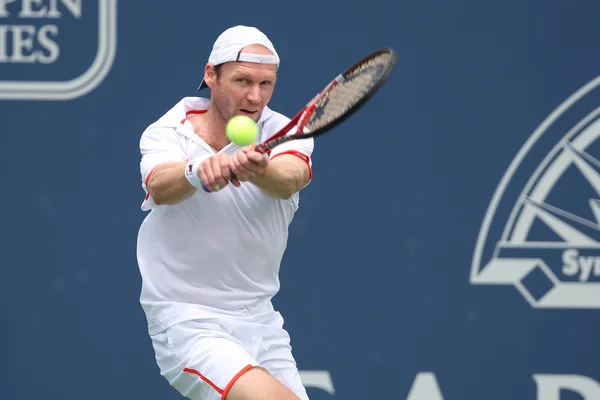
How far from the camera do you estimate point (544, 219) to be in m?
5.51

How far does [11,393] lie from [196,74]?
169cm

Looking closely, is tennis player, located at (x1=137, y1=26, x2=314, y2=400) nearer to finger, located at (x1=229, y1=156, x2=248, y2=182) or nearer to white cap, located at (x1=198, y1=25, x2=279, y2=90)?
white cap, located at (x1=198, y1=25, x2=279, y2=90)

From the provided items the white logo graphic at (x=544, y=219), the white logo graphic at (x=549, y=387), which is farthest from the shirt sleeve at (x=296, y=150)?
the white logo graphic at (x=549, y=387)

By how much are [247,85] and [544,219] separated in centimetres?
199

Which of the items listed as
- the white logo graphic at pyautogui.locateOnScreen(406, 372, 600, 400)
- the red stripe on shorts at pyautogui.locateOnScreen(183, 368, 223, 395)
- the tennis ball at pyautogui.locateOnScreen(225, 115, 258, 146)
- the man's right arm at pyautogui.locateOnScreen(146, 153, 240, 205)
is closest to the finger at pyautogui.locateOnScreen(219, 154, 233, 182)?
the man's right arm at pyautogui.locateOnScreen(146, 153, 240, 205)

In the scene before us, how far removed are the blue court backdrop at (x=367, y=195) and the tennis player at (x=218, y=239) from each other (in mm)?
1266

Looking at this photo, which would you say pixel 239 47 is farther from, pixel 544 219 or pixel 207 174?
pixel 544 219

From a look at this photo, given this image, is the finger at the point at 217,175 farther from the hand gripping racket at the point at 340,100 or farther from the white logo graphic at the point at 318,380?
the white logo graphic at the point at 318,380

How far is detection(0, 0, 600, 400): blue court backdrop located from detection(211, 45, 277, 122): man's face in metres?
1.42

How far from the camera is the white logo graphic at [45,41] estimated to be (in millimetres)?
5531

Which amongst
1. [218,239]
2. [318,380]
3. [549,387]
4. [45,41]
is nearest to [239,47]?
[218,239]

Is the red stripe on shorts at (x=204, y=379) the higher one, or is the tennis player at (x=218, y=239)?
the tennis player at (x=218, y=239)

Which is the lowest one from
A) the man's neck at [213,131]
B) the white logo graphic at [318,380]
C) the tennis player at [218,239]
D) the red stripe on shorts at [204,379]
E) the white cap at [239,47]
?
the white logo graphic at [318,380]

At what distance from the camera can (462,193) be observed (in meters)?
5.53
